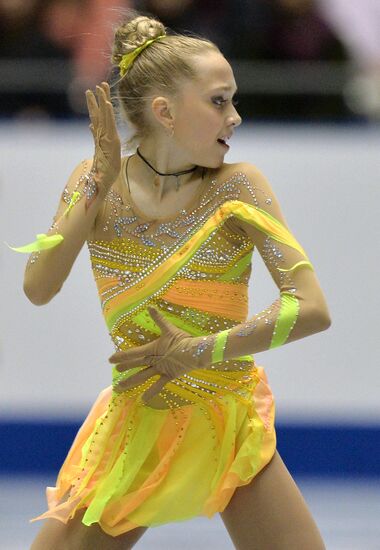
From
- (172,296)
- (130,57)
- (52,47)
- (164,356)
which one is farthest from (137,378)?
(52,47)

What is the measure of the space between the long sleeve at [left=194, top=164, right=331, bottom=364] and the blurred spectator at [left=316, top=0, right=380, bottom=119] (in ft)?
12.3

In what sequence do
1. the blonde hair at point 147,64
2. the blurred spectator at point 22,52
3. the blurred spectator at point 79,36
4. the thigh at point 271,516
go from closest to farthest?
the thigh at point 271,516, the blonde hair at point 147,64, the blurred spectator at point 79,36, the blurred spectator at point 22,52

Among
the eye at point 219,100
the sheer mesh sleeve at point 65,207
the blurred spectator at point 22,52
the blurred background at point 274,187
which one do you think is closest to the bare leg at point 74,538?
the sheer mesh sleeve at point 65,207

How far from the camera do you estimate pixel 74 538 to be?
276 centimetres

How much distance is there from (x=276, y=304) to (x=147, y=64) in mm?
687

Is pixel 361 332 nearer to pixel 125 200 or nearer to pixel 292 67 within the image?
pixel 292 67

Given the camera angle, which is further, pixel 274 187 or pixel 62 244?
pixel 274 187

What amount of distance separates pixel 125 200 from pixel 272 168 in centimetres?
351

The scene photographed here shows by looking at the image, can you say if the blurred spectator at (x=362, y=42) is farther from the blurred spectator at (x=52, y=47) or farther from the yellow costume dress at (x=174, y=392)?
the yellow costume dress at (x=174, y=392)

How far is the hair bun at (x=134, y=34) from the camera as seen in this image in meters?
2.91

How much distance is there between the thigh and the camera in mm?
2744

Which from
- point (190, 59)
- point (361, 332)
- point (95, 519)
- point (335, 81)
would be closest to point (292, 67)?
point (335, 81)

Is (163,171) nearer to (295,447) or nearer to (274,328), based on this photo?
(274,328)

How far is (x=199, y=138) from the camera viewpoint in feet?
9.30
